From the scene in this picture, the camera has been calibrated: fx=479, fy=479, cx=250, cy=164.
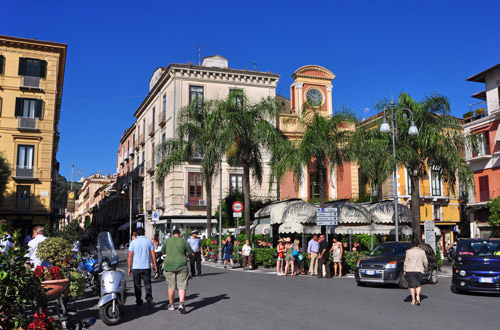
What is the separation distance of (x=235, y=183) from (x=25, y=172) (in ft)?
53.4

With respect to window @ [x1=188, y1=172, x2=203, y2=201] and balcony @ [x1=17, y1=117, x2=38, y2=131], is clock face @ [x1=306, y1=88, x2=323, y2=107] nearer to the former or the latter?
window @ [x1=188, y1=172, x2=203, y2=201]

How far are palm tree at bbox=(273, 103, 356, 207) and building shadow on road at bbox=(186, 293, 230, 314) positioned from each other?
11574mm

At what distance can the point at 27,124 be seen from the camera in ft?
120

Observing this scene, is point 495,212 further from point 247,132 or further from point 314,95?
point 247,132

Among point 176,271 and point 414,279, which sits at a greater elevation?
point 176,271

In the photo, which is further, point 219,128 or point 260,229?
point 260,229

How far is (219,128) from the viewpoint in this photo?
25.9 meters

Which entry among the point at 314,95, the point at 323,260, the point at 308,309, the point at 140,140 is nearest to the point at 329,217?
the point at 323,260

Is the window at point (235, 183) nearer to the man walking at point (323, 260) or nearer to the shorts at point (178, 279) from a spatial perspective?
the man walking at point (323, 260)

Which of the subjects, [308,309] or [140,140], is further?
[140,140]

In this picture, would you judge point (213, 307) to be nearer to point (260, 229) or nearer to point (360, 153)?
point (360, 153)

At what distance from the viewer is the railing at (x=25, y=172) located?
35844 millimetres

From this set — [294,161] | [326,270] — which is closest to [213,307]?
[326,270]

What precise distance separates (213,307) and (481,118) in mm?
34527
